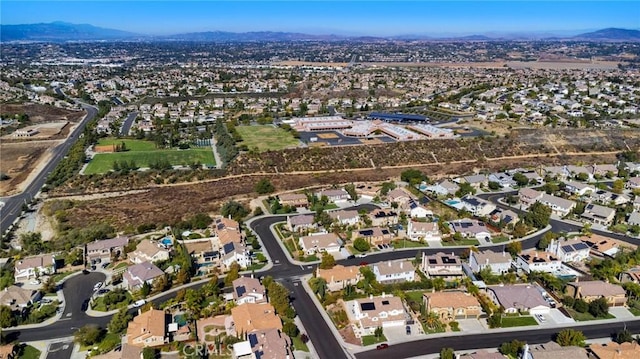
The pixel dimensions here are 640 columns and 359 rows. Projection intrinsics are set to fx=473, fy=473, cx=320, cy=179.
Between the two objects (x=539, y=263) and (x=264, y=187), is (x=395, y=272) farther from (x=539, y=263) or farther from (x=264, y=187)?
(x=264, y=187)

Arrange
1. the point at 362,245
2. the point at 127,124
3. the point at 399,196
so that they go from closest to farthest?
1. the point at 362,245
2. the point at 399,196
3. the point at 127,124


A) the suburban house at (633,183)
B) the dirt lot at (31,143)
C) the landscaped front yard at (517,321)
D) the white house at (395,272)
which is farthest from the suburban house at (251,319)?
the suburban house at (633,183)

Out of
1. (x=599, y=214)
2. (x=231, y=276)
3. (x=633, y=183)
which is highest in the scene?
(x=633, y=183)

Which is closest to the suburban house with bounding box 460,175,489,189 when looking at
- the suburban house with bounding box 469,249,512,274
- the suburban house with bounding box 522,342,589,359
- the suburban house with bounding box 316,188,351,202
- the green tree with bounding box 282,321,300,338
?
the suburban house with bounding box 316,188,351,202

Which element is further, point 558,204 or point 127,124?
point 127,124

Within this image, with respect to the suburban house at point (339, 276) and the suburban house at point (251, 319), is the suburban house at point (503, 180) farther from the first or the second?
the suburban house at point (251, 319)

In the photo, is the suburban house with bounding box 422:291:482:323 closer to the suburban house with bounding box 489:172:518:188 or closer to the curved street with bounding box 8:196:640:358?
the curved street with bounding box 8:196:640:358

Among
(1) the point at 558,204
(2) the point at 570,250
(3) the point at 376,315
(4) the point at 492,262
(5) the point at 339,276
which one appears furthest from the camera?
(1) the point at 558,204

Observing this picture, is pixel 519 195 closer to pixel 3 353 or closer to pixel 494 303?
pixel 494 303

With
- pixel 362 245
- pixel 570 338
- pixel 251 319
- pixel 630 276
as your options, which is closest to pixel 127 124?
pixel 362 245
